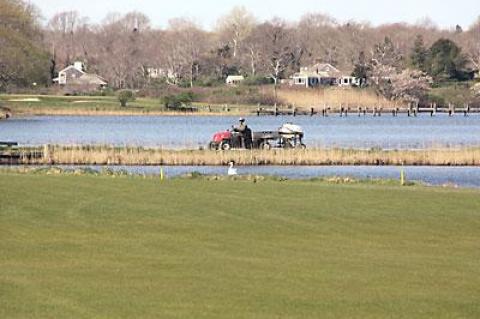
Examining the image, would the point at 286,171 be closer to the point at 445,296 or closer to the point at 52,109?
the point at 445,296

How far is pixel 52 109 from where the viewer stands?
135 metres

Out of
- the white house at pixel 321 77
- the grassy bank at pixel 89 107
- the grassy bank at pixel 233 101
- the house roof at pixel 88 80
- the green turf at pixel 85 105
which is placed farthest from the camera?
the house roof at pixel 88 80

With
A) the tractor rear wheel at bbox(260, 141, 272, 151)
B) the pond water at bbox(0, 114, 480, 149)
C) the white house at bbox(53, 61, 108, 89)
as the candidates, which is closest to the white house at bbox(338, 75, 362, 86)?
the pond water at bbox(0, 114, 480, 149)

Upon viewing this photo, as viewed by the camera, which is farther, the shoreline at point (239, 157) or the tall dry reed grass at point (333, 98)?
the tall dry reed grass at point (333, 98)

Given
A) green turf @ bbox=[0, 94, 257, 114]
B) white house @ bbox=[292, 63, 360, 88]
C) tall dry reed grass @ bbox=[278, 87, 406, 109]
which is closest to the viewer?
green turf @ bbox=[0, 94, 257, 114]

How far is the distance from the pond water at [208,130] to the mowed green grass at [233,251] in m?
38.7

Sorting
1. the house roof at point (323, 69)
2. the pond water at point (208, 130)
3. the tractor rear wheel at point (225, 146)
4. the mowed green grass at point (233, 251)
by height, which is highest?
the house roof at point (323, 69)

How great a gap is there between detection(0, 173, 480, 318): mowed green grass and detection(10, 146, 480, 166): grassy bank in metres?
21.6

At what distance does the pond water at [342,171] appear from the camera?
Answer: 5403 centimetres

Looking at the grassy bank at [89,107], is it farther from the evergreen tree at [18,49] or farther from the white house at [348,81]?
the white house at [348,81]

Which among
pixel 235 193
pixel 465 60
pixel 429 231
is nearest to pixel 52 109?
pixel 465 60

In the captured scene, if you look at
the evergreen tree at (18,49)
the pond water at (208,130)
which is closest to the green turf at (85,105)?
the pond water at (208,130)

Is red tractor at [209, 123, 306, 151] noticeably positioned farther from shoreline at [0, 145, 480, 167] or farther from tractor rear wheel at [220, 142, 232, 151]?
shoreline at [0, 145, 480, 167]

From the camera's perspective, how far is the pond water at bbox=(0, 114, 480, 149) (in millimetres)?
80375
